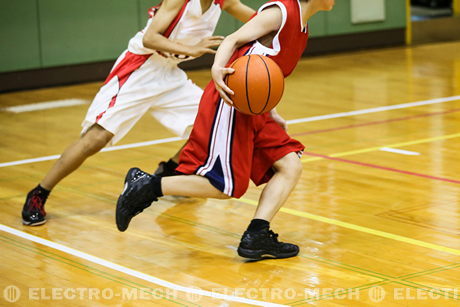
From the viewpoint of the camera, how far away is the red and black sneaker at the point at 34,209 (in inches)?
197

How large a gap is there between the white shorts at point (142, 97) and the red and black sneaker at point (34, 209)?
448 mm

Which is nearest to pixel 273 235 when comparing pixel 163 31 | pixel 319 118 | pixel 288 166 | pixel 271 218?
pixel 271 218

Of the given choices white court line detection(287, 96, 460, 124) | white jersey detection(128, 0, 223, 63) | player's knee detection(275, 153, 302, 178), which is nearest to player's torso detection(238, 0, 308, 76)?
player's knee detection(275, 153, 302, 178)

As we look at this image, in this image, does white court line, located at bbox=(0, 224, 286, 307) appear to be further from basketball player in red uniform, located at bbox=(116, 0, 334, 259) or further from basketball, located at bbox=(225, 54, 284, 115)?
basketball, located at bbox=(225, 54, 284, 115)

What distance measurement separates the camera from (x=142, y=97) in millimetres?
5223

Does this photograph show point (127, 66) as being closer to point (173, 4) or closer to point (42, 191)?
point (173, 4)

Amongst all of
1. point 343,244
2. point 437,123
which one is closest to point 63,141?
point 437,123

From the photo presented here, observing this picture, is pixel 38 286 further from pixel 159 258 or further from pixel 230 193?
pixel 230 193

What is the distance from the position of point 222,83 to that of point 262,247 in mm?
819

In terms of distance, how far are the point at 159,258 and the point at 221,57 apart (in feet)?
3.42

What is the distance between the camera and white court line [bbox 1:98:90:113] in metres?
9.27

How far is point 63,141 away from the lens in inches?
299

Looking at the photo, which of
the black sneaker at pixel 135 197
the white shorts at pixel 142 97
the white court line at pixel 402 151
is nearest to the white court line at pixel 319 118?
the white court line at pixel 402 151

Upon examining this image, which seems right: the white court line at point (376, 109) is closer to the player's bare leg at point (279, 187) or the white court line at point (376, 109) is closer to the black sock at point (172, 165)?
the black sock at point (172, 165)
